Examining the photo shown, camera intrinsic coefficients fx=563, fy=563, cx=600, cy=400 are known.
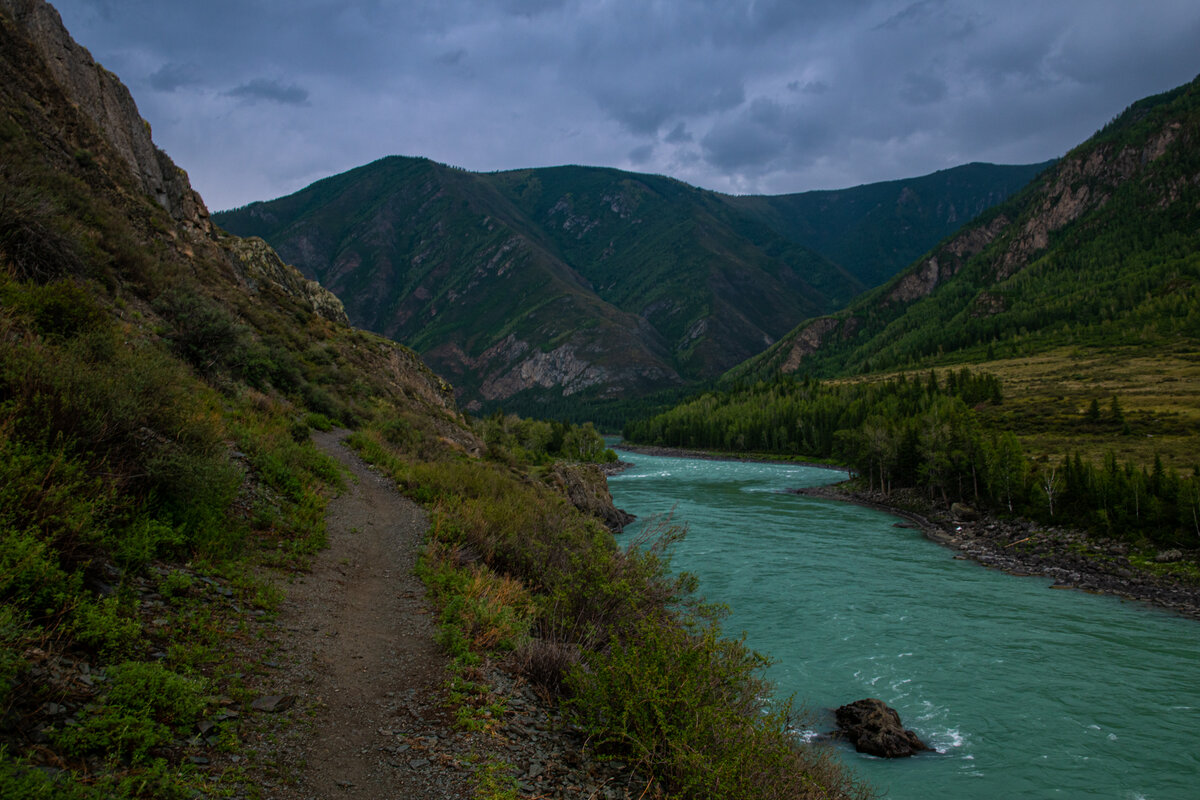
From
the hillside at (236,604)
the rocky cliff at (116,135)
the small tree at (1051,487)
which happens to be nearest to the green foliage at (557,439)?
the rocky cliff at (116,135)

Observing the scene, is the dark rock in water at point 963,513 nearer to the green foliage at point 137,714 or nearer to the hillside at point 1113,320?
the hillside at point 1113,320

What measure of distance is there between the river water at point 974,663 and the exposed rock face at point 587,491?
8633 millimetres

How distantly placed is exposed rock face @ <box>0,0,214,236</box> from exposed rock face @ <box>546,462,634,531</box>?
1076 inches

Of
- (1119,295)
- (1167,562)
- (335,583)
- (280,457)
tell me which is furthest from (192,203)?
(1119,295)

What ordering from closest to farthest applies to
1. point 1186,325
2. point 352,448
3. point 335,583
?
point 335,583 < point 352,448 < point 1186,325

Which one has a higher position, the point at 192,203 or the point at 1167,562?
the point at 192,203

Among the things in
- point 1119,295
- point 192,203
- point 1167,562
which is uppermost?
point 1119,295

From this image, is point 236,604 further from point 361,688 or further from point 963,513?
point 963,513

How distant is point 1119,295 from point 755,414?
109 m

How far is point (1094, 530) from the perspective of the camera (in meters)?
35.7

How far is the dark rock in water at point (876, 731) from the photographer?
13516mm

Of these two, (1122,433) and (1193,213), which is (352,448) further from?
(1193,213)

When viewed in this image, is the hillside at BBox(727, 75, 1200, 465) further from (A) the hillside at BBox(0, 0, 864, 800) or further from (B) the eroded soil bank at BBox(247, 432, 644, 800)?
(B) the eroded soil bank at BBox(247, 432, 644, 800)

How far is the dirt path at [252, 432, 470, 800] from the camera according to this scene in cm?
463
